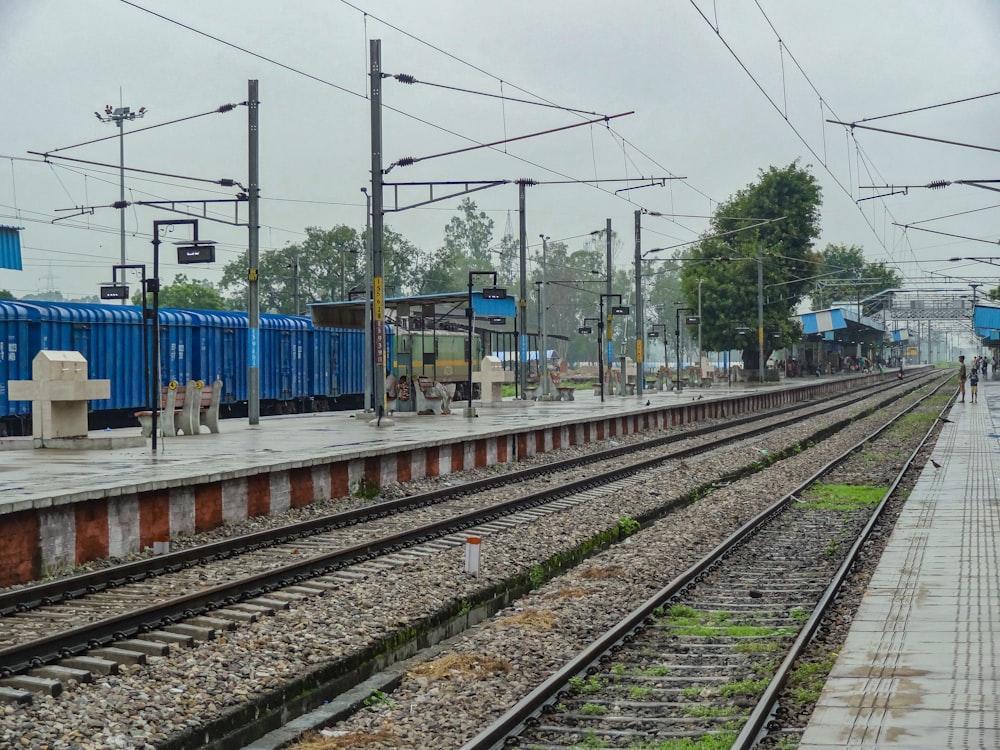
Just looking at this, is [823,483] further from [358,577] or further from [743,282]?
[743,282]

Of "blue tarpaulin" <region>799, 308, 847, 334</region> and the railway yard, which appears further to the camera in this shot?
"blue tarpaulin" <region>799, 308, 847, 334</region>

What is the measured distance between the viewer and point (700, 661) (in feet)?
27.2

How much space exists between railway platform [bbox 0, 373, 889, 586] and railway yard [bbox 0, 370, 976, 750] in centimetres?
31

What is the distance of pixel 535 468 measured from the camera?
21.3m

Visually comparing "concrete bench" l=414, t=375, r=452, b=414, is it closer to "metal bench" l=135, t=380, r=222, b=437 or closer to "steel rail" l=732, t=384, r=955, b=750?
"metal bench" l=135, t=380, r=222, b=437

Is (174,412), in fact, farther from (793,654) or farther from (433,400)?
(793,654)

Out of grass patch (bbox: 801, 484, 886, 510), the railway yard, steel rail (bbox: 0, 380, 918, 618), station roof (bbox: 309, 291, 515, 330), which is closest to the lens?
the railway yard

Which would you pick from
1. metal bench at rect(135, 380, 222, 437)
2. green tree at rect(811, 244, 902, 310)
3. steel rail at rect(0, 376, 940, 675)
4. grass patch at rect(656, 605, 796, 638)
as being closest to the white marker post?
steel rail at rect(0, 376, 940, 675)

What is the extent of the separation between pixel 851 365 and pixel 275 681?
119737mm

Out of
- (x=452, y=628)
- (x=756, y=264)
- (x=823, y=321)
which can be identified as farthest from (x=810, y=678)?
(x=823, y=321)

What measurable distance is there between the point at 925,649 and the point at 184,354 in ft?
83.9

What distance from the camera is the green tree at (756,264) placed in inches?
2896

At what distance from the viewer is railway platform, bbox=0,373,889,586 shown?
461 inches

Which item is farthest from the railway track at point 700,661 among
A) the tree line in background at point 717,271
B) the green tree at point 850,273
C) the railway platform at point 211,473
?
the green tree at point 850,273
